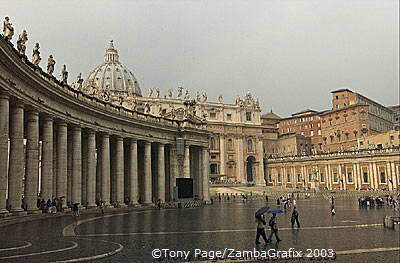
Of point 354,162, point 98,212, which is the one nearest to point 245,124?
point 354,162

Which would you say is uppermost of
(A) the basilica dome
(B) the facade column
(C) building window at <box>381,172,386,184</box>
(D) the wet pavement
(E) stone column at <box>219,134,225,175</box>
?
(A) the basilica dome

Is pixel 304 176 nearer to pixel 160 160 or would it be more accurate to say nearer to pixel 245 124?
pixel 245 124

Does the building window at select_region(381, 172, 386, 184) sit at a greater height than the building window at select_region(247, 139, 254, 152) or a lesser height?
lesser

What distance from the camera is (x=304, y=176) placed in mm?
109500

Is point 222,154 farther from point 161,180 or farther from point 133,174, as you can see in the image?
point 133,174

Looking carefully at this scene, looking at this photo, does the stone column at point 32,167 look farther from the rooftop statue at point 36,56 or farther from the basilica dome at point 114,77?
the basilica dome at point 114,77

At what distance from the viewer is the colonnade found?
2675 centimetres

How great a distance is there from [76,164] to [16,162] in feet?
31.6

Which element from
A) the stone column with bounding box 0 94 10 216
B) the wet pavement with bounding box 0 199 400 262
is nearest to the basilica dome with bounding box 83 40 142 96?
the stone column with bounding box 0 94 10 216

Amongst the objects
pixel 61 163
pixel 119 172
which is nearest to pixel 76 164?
pixel 61 163

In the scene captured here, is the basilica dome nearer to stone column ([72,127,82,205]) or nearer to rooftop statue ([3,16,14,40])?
stone column ([72,127,82,205])

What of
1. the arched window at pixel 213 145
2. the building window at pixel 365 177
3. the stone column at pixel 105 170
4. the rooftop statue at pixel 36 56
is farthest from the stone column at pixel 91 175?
the arched window at pixel 213 145

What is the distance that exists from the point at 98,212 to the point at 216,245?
23.1 m

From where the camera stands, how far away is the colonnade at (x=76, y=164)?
1053 inches
